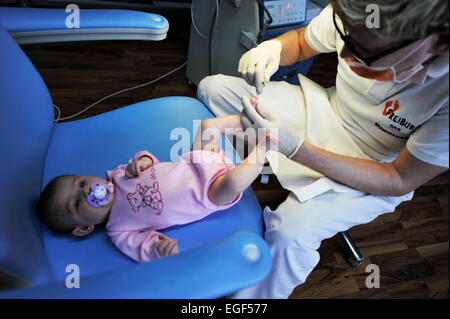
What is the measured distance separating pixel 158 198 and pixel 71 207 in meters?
0.22

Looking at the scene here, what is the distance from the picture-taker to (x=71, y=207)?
800 mm

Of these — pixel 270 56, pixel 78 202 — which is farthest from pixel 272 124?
pixel 78 202

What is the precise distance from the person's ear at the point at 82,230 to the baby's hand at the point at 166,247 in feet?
0.69

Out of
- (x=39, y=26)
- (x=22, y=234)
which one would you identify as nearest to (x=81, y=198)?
(x=22, y=234)

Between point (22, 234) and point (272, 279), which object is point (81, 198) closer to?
point (22, 234)

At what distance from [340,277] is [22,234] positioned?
110cm

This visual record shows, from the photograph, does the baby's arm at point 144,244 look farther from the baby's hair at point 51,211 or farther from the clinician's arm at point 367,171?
the clinician's arm at point 367,171

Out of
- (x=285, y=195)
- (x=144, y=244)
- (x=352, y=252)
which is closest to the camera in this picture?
(x=144, y=244)

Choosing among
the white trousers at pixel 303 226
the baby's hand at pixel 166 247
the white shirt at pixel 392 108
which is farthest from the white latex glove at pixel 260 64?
the baby's hand at pixel 166 247

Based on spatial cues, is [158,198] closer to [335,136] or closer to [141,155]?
[141,155]

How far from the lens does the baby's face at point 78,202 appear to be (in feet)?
2.58

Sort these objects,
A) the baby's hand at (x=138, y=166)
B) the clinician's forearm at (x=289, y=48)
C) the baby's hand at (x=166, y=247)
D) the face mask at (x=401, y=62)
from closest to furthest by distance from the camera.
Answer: the face mask at (x=401, y=62), the baby's hand at (x=166, y=247), the baby's hand at (x=138, y=166), the clinician's forearm at (x=289, y=48)

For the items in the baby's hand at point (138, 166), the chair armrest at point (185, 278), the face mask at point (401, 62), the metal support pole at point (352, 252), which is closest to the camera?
the chair armrest at point (185, 278)

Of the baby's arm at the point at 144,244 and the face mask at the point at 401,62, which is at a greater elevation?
the face mask at the point at 401,62
